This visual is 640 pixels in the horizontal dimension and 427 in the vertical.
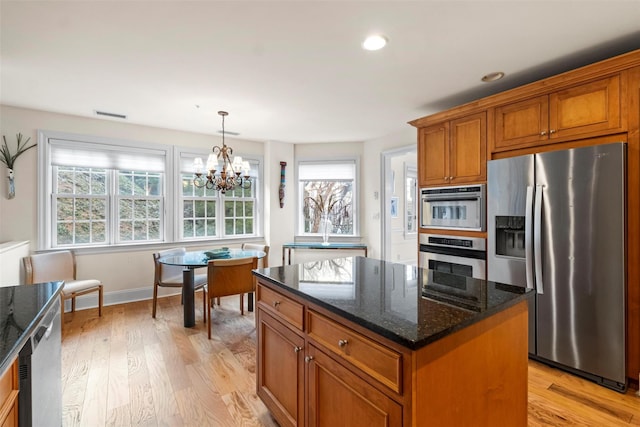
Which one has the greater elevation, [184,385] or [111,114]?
[111,114]

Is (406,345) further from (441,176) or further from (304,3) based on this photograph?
(441,176)

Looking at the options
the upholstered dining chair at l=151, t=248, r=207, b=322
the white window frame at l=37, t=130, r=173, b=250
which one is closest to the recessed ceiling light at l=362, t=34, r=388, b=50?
the upholstered dining chair at l=151, t=248, r=207, b=322

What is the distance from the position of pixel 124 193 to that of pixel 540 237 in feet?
16.2

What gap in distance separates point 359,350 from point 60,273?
4.08 m

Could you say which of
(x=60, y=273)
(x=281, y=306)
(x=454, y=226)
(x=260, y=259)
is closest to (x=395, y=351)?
(x=281, y=306)

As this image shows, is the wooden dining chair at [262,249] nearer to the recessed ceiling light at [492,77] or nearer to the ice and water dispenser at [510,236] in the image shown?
the ice and water dispenser at [510,236]

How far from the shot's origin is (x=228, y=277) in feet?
10.4

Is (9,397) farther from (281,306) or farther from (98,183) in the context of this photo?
(98,183)

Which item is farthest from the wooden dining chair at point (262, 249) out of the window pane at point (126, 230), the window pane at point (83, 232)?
the window pane at point (83, 232)

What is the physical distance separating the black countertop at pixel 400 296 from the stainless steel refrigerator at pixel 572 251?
3.84 feet

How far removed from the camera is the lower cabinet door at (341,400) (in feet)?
3.43

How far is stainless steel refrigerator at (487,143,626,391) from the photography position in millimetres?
2090

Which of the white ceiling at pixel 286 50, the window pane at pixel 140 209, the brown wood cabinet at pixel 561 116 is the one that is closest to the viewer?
the white ceiling at pixel 286 50

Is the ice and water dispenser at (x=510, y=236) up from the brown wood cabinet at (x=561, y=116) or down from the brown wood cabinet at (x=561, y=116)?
down
